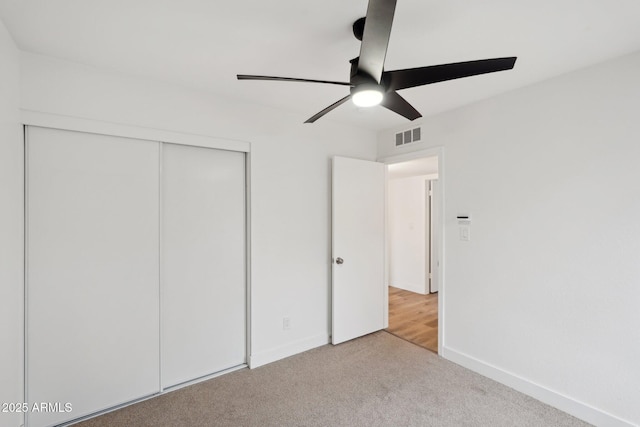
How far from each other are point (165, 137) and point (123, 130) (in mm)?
274

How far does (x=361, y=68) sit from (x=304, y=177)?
1747mm

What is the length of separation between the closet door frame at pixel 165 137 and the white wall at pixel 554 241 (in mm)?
1920

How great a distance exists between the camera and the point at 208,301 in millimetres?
2547

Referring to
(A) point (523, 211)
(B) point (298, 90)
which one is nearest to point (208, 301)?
(B) point (298, 90)

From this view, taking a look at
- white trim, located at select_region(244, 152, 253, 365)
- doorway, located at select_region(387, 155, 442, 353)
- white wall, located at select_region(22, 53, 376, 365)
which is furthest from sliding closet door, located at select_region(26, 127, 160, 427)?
doorway, located at select_region(387, 155, 442, 353)

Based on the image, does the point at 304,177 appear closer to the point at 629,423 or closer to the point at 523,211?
the point at 523,211

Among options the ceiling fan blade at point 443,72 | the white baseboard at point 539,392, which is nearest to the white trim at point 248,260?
the ceiling fan blade at point 443,72

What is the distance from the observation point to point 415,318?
155 inches

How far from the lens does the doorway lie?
4.72 metres

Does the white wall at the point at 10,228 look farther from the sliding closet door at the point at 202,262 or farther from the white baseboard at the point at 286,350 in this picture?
the white baseboard at the point at 286,350

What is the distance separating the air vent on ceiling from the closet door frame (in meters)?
1.70

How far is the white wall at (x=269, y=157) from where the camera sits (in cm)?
200

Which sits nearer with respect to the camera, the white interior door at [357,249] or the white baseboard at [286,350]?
the white baseboard at [286,350]

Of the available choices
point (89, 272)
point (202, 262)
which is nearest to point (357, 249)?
point (202, 262)
